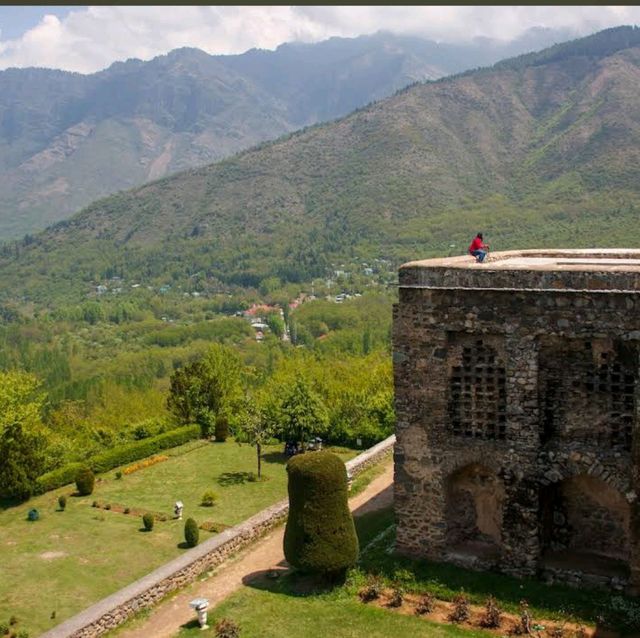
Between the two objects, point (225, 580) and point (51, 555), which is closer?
point (225, 580)

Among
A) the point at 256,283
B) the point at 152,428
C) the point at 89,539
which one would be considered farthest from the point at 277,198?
the point at 89,539

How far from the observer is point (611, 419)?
16.5 m

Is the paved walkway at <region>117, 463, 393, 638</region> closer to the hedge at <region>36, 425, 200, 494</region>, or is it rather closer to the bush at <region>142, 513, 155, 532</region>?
the bush at <region>142, 513, 155, 532</region>

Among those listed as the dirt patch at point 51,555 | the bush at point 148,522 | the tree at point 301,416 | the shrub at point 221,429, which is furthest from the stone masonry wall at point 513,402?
the shrub at point 221,429

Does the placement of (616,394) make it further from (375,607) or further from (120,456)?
(120,456)

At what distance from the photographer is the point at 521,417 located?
1711cm

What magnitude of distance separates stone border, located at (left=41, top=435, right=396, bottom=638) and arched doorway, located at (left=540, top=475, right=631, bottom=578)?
8970 mm

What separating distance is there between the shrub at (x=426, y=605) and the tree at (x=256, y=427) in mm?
13957

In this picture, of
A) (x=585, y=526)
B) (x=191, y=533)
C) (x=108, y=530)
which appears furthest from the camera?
(x=108, y=530)

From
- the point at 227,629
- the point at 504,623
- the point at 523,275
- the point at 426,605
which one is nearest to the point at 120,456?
the point at 227,629

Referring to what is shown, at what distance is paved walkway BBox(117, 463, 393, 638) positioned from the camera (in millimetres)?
17484

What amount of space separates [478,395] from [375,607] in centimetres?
553

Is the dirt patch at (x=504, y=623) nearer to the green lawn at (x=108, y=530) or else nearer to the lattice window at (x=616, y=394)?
the lattice window at (x=616, y=394)

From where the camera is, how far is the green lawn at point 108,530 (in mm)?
19656
